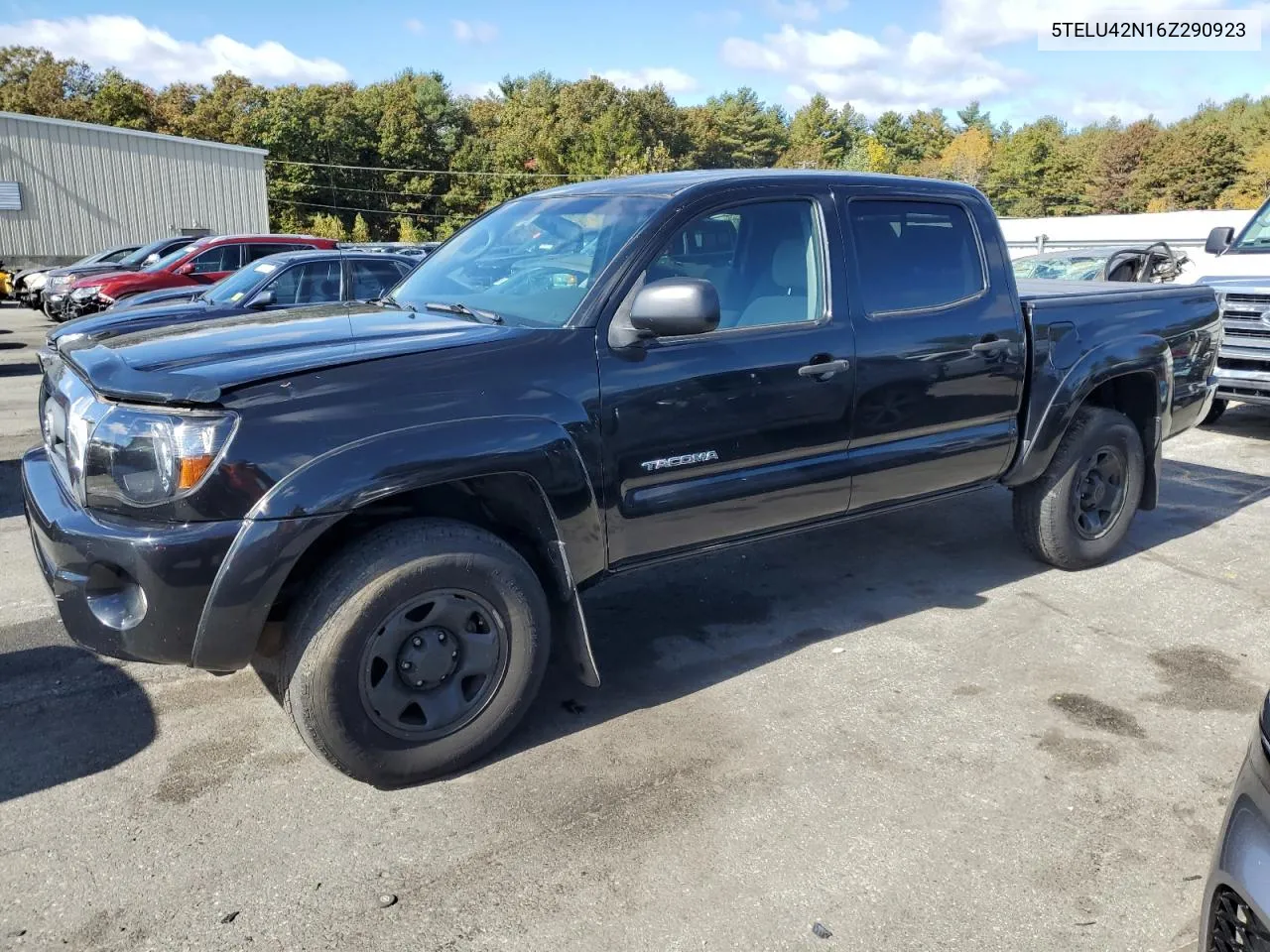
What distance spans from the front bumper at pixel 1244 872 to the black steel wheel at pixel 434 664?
205 centimetres

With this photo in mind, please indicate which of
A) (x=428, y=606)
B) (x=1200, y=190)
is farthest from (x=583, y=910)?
(x=1200, y=190)

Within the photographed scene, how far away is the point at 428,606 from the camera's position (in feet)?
10.1

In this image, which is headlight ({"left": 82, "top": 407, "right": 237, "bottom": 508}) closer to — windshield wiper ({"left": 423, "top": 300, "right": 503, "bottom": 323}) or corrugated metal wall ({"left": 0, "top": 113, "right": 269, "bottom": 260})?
windshield wiper ({"left": 423, "top": 300, "right": 503, "bottom": 323})

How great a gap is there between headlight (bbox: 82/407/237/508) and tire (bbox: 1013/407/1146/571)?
12.9 feet

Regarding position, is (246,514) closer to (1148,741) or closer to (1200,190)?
(1148,741)

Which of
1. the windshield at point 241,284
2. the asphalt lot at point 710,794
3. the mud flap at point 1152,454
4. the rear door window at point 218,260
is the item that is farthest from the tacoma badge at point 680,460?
the rear door window at point 218,260

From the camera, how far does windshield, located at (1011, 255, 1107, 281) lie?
12.3 meters

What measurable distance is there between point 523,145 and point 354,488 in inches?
2976

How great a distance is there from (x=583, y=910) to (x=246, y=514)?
1.42 metres

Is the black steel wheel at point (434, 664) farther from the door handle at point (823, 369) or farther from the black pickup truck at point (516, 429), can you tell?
the door handle at point (823, 369)

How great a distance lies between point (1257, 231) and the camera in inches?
370

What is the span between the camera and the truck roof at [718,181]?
3.82m

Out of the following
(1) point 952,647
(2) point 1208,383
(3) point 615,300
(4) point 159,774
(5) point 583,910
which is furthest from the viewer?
(2) point 1208,383

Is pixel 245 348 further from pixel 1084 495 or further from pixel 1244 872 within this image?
pixel 1084 495
